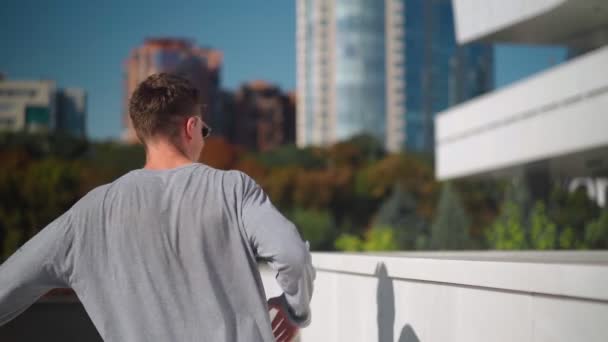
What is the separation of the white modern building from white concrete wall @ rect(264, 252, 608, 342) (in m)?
21.8

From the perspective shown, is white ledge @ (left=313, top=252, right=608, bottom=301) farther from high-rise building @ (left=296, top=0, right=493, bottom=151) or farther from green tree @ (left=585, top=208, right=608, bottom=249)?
high-rise building @ (left=296, top=0, right=493, bottom=151)

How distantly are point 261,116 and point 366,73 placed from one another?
21.2 metres

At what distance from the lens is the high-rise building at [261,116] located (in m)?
164

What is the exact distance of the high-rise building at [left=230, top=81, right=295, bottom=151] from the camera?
16450 centimetres

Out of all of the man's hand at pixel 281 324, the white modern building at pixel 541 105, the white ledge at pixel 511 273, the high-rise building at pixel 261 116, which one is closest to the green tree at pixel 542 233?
the white modern building at pixel 541 105

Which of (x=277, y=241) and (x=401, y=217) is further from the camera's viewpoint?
(x=401, y=217)

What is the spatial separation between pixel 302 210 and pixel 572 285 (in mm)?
80806

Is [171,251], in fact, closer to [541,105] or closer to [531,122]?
[541,105]

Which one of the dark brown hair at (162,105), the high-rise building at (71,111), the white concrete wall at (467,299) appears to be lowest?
Result: the white concrete wall at (467,299)

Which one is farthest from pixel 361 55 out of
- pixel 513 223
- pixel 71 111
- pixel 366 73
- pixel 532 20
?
pixel 532 20

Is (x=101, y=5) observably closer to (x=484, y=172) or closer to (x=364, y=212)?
(x=364, y=212)

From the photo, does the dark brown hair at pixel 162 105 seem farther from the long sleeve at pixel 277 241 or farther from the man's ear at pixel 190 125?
the long sleeve at pixel 277 241

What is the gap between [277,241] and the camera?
9.04 feet

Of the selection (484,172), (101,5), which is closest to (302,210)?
(484,172)
